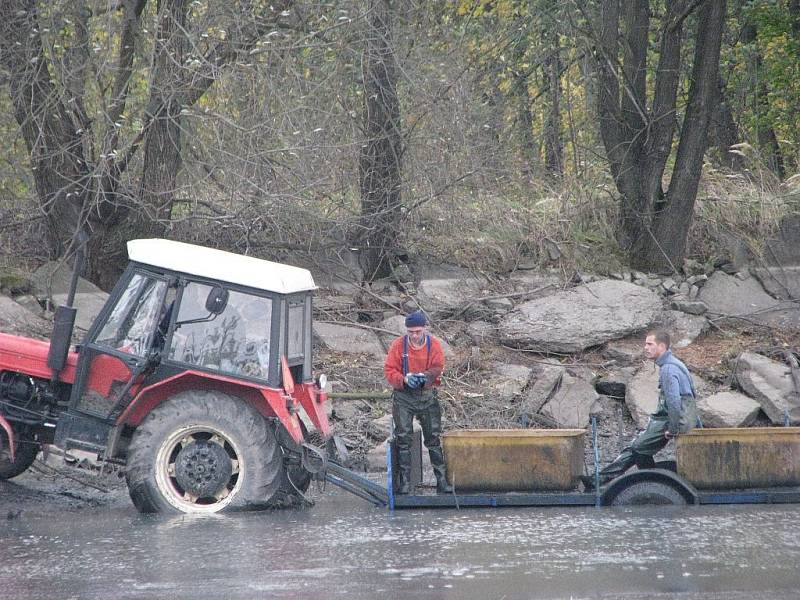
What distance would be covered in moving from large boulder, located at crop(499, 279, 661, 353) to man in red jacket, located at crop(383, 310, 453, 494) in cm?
474

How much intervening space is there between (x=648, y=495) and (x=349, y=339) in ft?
20.3

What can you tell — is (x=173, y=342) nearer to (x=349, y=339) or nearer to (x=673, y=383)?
(x=673, y=383)

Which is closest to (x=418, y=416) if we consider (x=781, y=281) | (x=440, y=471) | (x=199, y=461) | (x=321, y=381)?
(x=440, y=471)

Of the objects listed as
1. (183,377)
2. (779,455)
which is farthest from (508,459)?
(183,377)

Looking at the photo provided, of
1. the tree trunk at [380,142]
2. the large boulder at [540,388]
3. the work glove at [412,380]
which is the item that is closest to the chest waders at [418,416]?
the work glove at [412,380]

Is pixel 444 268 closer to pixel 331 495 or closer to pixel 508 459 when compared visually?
pixel 331 495

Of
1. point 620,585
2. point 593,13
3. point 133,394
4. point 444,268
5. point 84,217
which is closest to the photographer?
point 620,585

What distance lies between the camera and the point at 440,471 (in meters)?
9.65

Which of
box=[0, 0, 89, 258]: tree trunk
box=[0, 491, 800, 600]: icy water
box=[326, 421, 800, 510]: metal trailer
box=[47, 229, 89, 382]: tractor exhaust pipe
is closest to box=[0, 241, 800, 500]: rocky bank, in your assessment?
box=[0, 0, 89, 258]: tree trunk

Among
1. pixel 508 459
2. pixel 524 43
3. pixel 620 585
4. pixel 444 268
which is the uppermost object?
pixel 524 43

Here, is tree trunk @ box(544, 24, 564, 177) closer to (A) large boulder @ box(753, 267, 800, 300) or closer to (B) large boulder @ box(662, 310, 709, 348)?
(A) large boulder @ box(753, 267, 800, 300)

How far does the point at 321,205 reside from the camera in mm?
14508

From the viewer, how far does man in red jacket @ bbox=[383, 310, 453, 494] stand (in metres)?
9.71

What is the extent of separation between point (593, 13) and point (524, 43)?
1.24 meters
